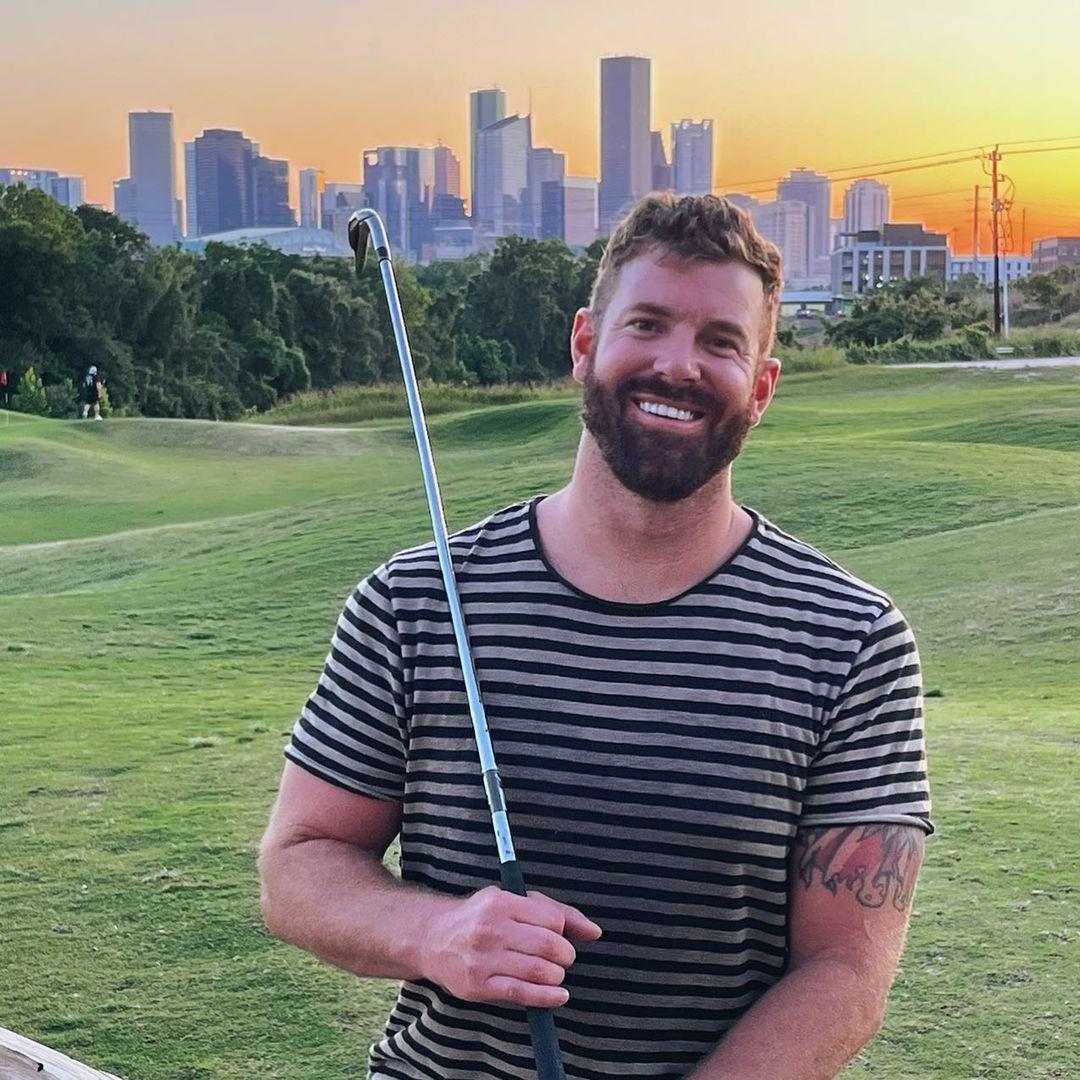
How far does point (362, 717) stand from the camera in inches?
65.9

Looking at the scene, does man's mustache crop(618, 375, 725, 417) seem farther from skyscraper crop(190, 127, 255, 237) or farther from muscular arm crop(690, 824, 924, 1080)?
skyscraper crop(190, 127, 255, 237)

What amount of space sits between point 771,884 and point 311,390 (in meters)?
25.2

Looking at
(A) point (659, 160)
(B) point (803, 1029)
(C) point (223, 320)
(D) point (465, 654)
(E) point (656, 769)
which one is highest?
(A) point (659, 160)

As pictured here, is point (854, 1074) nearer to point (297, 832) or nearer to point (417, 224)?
point (297, 832)

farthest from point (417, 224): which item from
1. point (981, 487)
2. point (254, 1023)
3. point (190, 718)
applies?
point (254, 1023)

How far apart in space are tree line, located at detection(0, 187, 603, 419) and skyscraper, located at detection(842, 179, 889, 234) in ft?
97.7

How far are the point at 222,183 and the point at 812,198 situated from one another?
22.0 meters

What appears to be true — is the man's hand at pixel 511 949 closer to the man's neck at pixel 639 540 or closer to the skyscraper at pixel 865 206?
the man's neck at pixel 639 540

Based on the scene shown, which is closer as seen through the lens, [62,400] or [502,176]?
[62,400]

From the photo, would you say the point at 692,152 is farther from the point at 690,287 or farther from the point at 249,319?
the point at 690,287

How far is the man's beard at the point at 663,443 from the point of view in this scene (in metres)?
1.65

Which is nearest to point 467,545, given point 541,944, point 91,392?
point 541,944

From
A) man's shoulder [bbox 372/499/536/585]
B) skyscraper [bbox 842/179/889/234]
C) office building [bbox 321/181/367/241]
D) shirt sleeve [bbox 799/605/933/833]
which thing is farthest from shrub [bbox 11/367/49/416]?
skyscraper [bbox 842/179/889/234]

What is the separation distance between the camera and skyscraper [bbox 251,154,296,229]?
53125 millimetres
